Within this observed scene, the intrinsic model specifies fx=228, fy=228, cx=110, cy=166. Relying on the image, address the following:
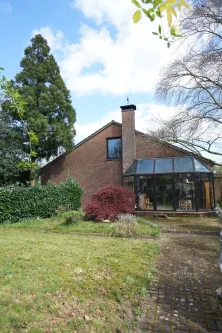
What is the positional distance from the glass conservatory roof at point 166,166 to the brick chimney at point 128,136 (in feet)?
1.63

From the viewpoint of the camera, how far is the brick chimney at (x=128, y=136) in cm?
1605

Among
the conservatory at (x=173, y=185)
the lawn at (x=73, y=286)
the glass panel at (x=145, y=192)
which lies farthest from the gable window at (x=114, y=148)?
the lawn at (x=73, y=286)

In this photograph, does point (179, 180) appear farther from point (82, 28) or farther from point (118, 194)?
point (82, 28)

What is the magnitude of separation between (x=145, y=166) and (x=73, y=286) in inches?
464

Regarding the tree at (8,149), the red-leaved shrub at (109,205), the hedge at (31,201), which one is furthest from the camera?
the tree at (8,149)

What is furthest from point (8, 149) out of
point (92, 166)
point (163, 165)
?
point (163, 165)

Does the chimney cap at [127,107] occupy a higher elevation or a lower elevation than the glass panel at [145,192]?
higher

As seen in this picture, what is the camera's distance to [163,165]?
14.8 m

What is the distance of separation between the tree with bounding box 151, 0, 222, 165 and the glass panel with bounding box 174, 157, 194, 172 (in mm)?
907

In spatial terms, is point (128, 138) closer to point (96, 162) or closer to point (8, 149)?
point (96, 162)

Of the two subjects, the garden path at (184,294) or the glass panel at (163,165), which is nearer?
the garden path at (184,294)

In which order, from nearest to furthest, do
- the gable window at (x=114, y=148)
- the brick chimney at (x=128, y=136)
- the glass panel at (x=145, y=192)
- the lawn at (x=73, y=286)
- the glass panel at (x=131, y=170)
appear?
the lawn at (x=73, y=286), the glass panel at (x=145, y=192), the glass panel at (x=131, y=170), the brick chimney at (x=128, y=136), the gable window at (x=114, y=148)

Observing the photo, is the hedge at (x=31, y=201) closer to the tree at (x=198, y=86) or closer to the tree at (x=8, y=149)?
the tree at (x=8, y=149)

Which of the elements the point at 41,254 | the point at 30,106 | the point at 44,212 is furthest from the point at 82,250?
the point at 30,106
